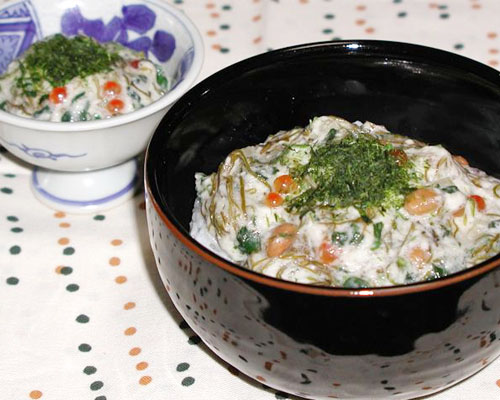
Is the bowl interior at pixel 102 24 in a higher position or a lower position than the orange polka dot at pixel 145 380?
higher

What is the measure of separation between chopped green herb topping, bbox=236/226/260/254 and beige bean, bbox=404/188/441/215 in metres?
0.30

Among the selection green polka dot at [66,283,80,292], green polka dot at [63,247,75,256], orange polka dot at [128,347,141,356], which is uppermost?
orange polka dot at [128,347,141,356]

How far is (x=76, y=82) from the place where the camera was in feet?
8.03

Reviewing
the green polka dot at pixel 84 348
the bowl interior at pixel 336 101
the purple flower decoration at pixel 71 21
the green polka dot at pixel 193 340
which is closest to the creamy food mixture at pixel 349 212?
the bowl interior at pixel 336 101

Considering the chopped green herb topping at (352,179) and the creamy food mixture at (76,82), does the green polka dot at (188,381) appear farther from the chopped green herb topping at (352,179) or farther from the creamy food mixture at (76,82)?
the creamy food mixture at (76,82)

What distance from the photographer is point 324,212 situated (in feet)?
5.64

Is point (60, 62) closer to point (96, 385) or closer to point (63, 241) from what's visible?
point (63, 241)

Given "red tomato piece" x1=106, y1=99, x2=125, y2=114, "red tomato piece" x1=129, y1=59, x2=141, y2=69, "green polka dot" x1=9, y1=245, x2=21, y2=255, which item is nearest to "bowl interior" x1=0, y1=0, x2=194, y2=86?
"red tomato piece" x1=129, y1=59, x2=141, y2=69

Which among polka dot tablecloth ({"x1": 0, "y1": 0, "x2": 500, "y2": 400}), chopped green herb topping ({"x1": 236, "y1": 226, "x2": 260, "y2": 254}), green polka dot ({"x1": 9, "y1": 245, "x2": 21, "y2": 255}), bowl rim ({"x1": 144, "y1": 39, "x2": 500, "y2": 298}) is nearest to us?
bowl rim ({"x1": 144, "y1": 39, "x2": 500, "y2": 298})

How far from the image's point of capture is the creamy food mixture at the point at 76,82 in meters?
2.42

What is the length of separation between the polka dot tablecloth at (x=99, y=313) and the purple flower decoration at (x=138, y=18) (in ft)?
0.75

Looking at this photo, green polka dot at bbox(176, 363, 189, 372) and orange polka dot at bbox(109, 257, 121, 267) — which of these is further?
orange polka dot at bbox(109, 257, 121, 267)

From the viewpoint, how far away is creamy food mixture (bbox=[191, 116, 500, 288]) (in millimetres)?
1670

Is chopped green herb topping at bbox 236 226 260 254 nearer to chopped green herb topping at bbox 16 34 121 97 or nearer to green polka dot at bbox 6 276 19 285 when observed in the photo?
green polka dot at bbox 6 276 19 285
